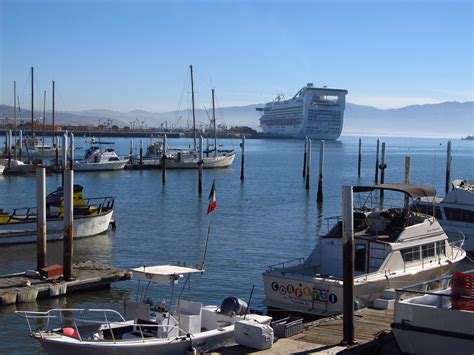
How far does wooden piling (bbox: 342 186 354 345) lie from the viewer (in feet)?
54.1

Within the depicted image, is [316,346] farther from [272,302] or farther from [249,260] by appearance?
[249,260]

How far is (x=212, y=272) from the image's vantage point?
28.1 metres

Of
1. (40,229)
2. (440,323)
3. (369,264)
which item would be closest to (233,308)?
(440,323)

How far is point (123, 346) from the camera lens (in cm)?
1548

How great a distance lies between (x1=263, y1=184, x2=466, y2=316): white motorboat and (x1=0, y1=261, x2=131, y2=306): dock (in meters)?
5.69

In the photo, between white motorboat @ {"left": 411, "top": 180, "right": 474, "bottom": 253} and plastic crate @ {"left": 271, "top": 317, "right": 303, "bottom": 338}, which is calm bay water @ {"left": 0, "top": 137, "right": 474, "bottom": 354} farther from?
plastic crate @ {"left": 271, "top": 317, "right": 303, "bottom": 338}

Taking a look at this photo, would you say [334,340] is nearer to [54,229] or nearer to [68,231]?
[68,231]

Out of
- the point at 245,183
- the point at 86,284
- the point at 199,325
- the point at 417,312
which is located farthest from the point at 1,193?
the point at 417,312

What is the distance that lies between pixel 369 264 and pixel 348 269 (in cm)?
550

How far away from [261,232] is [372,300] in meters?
17.9

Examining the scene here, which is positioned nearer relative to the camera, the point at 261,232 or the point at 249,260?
the point at 249,260

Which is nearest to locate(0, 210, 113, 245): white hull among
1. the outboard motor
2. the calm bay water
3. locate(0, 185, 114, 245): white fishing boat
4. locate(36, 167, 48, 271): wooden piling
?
locate(0, 185, 114, 245): white fishing boat

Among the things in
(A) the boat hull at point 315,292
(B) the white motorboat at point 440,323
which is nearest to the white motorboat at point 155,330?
(A) the boat hull at point 315,292

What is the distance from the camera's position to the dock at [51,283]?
22.0m
